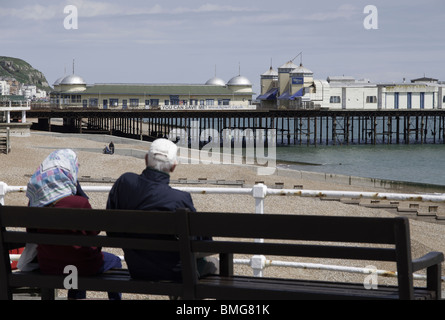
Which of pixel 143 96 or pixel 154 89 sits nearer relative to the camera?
pixel 143 96

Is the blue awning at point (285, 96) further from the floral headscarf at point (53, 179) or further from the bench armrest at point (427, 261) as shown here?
the bench armrest at point (427, 261)

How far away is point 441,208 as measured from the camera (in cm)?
2436

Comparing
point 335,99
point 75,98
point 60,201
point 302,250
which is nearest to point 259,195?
point 60,201

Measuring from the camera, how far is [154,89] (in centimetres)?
7688

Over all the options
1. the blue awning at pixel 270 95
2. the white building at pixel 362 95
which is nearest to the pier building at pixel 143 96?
the blue awning at pixel 270 95

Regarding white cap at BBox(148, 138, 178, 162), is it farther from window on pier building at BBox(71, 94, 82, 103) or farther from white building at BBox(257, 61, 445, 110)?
window on pier building at BBox(71, 94, 82, 103)

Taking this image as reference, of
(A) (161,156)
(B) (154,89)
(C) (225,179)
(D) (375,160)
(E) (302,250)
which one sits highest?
(B) (154,89)

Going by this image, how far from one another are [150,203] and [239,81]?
7647 centimetres

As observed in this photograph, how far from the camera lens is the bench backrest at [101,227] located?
3.92 meters

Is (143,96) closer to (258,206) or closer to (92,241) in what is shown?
(258,206)

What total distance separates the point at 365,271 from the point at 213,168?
3183cm

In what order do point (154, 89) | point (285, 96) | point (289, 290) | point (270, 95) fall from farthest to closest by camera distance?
point (270, 95) → point (285, 96) → point (154, 89) → point (289, 290)

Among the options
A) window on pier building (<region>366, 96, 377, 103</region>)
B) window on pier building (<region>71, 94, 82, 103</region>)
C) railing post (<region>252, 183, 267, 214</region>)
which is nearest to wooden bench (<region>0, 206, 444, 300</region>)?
railing post (<region>252, 183, 267, 214</region>)

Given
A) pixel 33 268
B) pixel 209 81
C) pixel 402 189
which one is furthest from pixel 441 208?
pixel 209 81
